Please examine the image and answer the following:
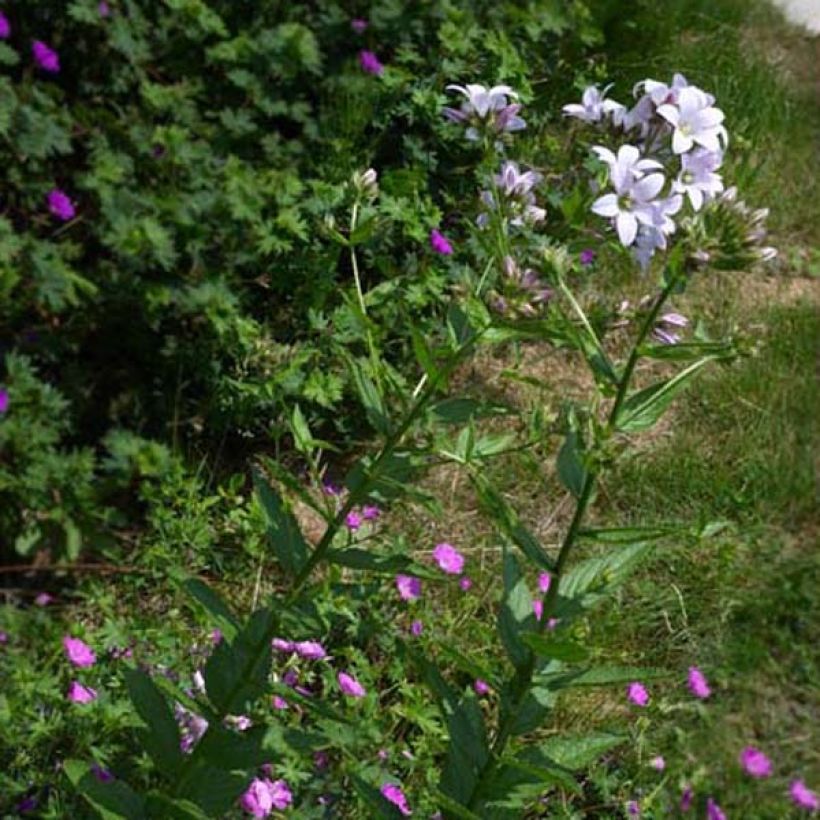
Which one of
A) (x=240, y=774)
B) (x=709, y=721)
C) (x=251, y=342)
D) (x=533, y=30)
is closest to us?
(x=240, y=774)

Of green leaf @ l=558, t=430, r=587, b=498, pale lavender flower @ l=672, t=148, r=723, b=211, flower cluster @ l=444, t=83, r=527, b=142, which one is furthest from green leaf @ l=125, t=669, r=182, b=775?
pale lavender flower @ l=672, t=148, r=723, b=211

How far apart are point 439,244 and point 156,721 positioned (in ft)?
5.12

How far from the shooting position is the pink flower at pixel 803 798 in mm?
2559

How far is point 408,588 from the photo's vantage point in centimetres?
265

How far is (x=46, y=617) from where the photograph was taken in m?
2.63

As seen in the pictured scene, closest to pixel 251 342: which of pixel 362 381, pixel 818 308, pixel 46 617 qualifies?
pixel 46 617

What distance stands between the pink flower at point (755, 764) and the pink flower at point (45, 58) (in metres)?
1.97

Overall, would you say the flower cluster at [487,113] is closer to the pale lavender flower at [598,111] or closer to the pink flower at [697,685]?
the pale lavender flower at [598,111]

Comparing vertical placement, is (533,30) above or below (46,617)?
above

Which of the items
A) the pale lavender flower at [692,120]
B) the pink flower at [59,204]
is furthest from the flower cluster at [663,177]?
the pink flower at [59,204]

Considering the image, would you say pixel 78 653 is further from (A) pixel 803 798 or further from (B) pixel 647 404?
(A) pixel 803 798

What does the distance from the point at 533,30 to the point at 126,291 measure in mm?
1439

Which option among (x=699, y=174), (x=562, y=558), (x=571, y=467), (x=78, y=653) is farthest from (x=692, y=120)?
(x=78, y=653)

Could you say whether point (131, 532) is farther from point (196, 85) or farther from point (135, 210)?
point (196, 85)
